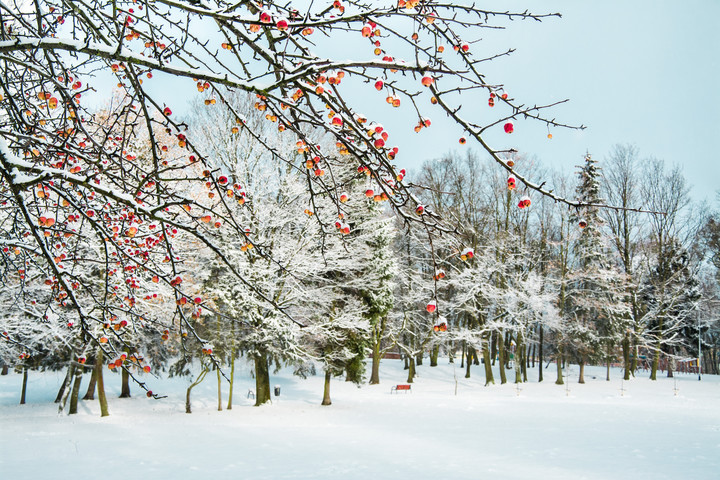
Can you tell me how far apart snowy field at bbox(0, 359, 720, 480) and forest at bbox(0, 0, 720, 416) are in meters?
1.52

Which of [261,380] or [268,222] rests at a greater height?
[268,222]

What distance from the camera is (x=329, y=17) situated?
204cm

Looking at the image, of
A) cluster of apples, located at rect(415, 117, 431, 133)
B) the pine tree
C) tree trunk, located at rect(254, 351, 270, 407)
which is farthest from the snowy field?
cluster of apples, located at rect(415, 117, 431, 133)

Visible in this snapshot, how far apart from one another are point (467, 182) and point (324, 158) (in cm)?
2211

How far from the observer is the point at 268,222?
13094 mm

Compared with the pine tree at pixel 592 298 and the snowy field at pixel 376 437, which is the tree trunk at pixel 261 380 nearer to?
the snowy field at pixel 376 437

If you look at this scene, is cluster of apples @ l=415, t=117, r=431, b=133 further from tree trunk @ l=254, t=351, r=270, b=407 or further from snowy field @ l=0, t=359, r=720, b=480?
tree trunk @ l=254, t=351, r=270, b=407

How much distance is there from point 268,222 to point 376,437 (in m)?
6.60

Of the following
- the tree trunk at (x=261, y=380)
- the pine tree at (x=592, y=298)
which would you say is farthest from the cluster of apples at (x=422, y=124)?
the pine tree at (x=592, y=298)

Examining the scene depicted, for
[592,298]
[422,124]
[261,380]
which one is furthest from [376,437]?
[592,298]

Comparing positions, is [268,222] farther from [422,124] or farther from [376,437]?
[422,124]

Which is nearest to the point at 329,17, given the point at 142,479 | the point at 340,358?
the point at 142,479

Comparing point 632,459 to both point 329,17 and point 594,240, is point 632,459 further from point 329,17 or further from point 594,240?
point 594,240

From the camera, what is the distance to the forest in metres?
2.09
